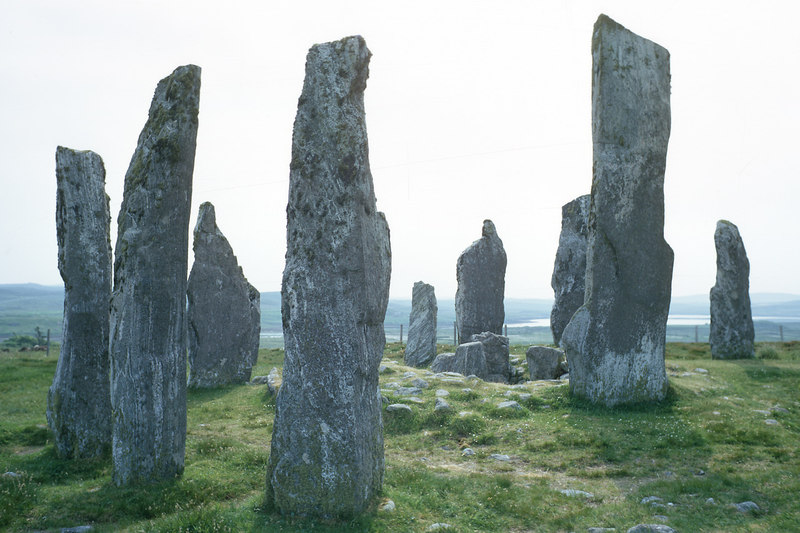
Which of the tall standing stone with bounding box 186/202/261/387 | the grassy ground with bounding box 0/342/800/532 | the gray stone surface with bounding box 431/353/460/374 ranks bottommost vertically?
the grassy ground with bounding box 0/342/800/532

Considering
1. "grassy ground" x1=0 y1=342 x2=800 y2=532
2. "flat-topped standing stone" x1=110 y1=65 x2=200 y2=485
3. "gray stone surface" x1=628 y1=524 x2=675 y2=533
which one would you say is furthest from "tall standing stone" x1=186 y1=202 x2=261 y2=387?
"gray stone surface" x1=628 y1=524 x2=675 y2=533

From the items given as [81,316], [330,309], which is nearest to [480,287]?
[81,316]

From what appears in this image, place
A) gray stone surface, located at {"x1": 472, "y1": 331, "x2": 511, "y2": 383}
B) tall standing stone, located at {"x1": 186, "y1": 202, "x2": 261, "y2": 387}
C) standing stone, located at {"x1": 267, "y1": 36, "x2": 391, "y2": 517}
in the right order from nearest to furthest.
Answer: standing stone, located at {"x1": 267, "y1": 36, "x2": 391, "y2": 517} < tall standing stone, located at {"x1": 186, "y1": 202, "x2": 261, "y2": 387} < gray stone surface, located at {"x1": 472, "y1": 331, "x2": 511, "y2": 383}

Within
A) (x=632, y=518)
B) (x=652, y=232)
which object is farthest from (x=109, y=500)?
(x=652, y=232)

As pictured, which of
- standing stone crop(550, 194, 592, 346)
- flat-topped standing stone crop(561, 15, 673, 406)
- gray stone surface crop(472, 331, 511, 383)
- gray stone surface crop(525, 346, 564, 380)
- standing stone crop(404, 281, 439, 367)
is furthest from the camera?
standing stone crop(404, 281, 439, 367)

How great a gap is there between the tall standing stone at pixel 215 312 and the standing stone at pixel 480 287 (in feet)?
30.1

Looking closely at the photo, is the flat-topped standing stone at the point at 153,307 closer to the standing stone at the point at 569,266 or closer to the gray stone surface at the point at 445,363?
the gray stone surface at the point at 445,363

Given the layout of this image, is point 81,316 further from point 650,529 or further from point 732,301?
point 732,301

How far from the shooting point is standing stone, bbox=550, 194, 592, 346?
70.5 ft

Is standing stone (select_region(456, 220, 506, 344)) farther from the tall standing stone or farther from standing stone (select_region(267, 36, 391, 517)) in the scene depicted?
standing stone (select_region(267, 36, 391, 517))

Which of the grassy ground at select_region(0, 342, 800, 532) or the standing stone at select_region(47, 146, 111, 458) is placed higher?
the standing stone at select_region(47, 146, 111, 458)

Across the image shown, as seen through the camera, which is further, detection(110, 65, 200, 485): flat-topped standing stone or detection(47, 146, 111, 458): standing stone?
detection(47, 146, 111, 458): standing stone

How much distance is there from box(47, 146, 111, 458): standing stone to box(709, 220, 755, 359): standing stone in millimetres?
21255

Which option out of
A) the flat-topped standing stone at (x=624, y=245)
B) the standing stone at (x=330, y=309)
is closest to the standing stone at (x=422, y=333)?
the flat-topped standing stone at (x=624, y=245)
